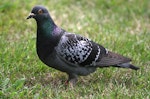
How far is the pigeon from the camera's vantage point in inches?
229

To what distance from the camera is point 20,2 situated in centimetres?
913

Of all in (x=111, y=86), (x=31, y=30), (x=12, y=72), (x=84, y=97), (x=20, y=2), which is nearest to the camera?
(x=84, y=97)

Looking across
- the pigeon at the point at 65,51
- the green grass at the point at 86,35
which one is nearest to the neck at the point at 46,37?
the pigeon at the point at 65,51

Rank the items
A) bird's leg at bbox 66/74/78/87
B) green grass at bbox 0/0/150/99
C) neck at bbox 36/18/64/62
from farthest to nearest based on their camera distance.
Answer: bird's leg at bbox 66/74/78/87, neck at bbox 36/18/64/62, green grass at bbox 0/0/150/99

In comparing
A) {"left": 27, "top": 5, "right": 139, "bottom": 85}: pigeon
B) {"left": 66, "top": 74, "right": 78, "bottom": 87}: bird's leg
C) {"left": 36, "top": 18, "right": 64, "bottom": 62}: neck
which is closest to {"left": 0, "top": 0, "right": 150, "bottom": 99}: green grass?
{"left": 66, "top": 74, "right": 78, "bottom": 87}: bird's leg

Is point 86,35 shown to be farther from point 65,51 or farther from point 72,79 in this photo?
point 65,51

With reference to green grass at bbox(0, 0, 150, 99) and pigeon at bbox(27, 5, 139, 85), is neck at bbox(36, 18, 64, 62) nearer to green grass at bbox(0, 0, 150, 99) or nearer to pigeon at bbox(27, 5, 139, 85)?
pigeon at bbox(27, 5, 139, 85)

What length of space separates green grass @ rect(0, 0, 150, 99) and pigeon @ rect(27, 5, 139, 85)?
0.76ft

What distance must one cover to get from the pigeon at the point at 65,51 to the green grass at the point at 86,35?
0.23 m

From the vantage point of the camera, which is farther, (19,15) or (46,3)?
(46,3)

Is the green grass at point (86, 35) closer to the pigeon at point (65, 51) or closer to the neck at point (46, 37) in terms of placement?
the pigeon at point (65, 51)

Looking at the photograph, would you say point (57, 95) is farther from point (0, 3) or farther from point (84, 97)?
point (0, 3)

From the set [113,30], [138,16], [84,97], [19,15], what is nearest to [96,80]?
[84,97]

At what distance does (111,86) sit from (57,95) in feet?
2.51
